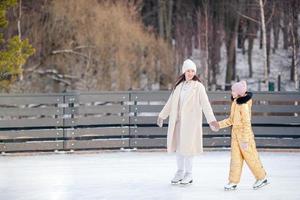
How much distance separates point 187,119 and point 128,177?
152 cm

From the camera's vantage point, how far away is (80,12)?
25578 mm

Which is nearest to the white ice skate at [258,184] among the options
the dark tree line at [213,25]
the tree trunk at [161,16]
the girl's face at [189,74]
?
the girl's face at [189,74]

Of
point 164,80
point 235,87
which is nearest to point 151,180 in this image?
point 235,87

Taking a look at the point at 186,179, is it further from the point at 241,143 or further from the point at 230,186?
the point at 241,143

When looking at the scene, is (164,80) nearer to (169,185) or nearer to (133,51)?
(133,51)

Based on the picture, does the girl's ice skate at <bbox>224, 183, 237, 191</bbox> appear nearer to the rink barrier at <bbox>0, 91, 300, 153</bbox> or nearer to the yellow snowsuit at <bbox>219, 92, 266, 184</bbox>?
the yellow snowsuit at <bbox>219, 92, 266, 184</bbox>

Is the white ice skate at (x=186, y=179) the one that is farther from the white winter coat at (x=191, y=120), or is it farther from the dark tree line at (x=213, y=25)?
the dark tree line at (x=213, y=25)

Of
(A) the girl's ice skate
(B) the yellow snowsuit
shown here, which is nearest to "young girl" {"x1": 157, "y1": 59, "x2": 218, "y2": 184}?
(B) the yellow snowsuit

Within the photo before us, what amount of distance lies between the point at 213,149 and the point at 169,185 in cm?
439

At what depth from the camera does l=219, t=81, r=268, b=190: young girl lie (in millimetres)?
9031

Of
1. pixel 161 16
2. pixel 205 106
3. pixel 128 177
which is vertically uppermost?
pixel 161 16

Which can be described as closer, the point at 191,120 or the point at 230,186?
the point at 230,186

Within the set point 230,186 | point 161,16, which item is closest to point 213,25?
point 161,16

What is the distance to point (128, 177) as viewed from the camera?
1033cm
